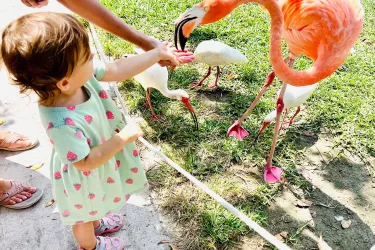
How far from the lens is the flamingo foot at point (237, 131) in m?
3.07

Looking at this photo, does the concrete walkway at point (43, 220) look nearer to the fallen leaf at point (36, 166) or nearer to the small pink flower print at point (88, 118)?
the fallen leaf at point (36, 166)

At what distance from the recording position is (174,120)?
3.21m

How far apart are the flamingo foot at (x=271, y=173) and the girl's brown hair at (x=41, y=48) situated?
188cm

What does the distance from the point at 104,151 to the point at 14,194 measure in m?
1.32

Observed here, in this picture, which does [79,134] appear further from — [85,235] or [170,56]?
[85,235]

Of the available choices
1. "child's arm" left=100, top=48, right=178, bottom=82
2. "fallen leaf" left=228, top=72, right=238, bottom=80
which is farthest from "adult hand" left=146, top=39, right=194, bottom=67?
"fallen leaf" left=228, top=72, right=238, bottom=80

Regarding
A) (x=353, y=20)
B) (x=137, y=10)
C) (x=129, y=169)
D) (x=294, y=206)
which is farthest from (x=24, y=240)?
(x=137, y=10)

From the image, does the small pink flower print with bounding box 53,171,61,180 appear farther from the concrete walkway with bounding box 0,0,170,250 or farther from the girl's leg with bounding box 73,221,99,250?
the concrete walkway with bounding box 0,0,170,250

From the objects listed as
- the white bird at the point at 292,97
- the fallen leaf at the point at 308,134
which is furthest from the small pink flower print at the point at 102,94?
the fallen leaf at the point at 308,134

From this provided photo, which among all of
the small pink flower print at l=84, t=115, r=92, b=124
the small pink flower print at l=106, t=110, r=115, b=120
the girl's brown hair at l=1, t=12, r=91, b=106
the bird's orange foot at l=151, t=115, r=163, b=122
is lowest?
the bird's orange foot at l=151, t=115, r=163, b=122

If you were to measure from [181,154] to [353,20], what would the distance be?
5.46 ft

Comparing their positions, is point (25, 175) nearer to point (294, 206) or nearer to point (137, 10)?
point (294, 206)

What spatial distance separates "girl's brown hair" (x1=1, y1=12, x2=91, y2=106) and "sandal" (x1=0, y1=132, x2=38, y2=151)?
5.34 feet

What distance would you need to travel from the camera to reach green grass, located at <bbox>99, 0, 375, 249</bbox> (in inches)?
98.7
